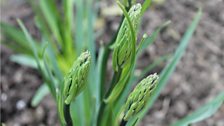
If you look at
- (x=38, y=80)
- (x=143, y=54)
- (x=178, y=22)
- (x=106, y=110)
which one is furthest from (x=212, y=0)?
(x=106, y=110)

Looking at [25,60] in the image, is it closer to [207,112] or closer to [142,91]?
[207,112]

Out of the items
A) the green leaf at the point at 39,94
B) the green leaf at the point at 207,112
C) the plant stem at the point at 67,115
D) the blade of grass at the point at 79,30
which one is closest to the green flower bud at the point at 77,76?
the plant stem at the point at 67,115

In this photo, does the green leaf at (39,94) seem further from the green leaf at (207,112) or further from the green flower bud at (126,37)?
the green flower bud at (126,37)

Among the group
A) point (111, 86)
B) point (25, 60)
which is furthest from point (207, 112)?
point (25, 60)

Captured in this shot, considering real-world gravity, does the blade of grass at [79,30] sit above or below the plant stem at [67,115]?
below

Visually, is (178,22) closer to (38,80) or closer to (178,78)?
(178,78)

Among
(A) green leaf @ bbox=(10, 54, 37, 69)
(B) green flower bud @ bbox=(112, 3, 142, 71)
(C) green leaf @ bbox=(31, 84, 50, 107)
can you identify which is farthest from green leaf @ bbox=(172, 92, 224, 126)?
(A) green leaf @ bbox=(10, 54, 37, 69)
